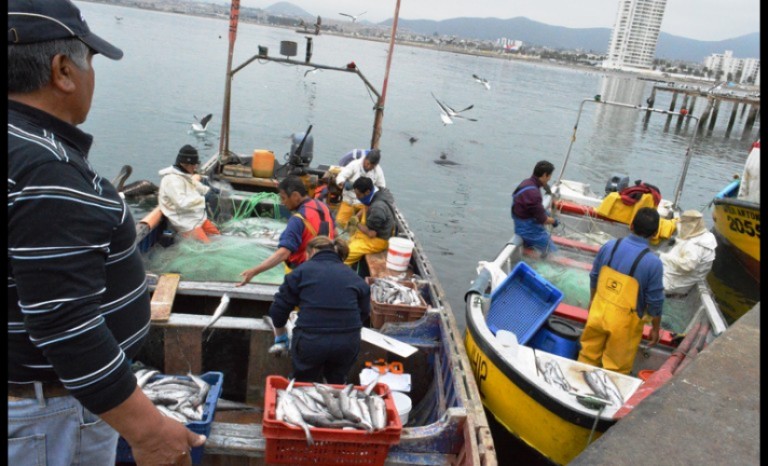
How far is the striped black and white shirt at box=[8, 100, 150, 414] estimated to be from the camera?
1.50 metres

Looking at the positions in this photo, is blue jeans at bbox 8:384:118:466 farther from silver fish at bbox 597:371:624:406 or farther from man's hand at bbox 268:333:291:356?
silver fish at bbox 597:371:624:406

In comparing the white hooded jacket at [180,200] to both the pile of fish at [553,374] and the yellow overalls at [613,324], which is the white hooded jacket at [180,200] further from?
the yellow overalls at [613,324]

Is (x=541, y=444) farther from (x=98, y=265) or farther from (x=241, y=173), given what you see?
(x=241, y=173)

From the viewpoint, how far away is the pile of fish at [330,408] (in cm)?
335

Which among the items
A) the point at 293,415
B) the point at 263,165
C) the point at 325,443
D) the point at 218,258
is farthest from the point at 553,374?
the point at 263,165

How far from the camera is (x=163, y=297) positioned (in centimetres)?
504

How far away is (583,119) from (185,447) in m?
48.2

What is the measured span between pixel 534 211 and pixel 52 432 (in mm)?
7404

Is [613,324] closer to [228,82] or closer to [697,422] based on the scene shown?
[697,422]

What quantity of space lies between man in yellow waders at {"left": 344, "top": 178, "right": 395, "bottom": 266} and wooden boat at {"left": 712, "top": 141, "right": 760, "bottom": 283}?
7.42 m

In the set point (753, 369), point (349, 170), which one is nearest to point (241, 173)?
point (349, 170)

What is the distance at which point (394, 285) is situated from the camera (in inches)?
244

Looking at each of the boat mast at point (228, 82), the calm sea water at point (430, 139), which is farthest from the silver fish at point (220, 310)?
the calm sea water at point (430, 139)

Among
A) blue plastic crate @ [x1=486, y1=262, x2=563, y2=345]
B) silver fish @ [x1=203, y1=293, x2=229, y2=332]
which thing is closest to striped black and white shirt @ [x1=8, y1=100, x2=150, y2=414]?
silver fish @ [x1=203, y1=293, x2=229, y2=332]
